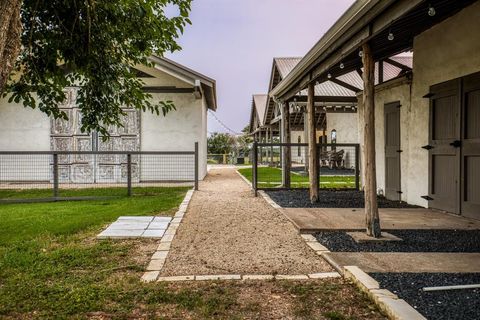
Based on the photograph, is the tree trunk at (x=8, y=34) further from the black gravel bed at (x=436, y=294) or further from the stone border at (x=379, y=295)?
the black gravel bed at (x=436, y=294)

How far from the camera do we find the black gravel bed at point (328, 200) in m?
7.30

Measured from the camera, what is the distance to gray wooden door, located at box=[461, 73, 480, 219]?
540 cm

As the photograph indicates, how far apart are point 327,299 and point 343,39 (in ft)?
12.0

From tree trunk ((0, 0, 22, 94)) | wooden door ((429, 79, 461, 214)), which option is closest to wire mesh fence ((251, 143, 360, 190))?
wooden door ((429, 79, 461, 214))

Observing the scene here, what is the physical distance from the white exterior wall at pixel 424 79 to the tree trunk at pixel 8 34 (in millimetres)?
5414

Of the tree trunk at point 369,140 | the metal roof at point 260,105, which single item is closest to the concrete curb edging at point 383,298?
the tree trunk at point 369,140

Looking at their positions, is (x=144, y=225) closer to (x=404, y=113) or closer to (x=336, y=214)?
(x=336, y=214)

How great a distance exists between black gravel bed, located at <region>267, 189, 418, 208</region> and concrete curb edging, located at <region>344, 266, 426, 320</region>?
4077mm

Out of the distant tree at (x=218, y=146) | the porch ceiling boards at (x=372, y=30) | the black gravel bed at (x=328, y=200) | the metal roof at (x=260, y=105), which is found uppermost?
the metal roof at (x=260, y=105)

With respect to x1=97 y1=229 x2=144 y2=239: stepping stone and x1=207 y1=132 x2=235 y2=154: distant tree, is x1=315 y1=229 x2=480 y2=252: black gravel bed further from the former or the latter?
x1=207 y1=132 x2=235 y2=154: distant tree

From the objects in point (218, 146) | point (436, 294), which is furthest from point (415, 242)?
point (218, 146)

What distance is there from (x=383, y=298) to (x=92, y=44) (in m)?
4.15

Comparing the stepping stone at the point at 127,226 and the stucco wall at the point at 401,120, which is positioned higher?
the stucco wall at the point at 401,120

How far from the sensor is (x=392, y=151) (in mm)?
8039
